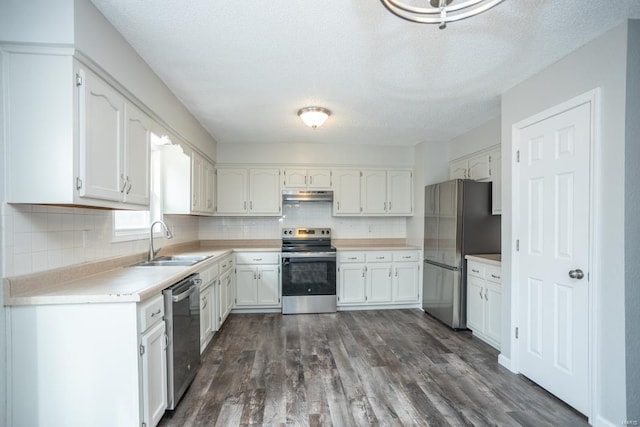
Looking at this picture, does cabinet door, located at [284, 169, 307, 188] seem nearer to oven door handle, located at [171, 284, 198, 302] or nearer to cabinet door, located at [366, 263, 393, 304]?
cabinet door, located at [366, 263, 393, 304]

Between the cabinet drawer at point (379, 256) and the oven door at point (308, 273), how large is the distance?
0.53m

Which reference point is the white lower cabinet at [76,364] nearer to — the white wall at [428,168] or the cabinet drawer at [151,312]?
the cabinet drawer at [151,312]

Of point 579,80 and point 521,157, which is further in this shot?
point 521,157

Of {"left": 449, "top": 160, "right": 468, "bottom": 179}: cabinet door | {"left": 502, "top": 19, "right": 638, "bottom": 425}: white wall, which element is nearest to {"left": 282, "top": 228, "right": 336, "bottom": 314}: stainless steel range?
{"left": 449, "top": 160, "right": 468, "bottom": 179}: cabinet door

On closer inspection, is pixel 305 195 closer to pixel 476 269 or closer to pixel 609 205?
pixel 476 269

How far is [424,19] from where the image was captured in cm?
126

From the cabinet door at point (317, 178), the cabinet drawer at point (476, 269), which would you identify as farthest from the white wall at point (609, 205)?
the cabinet door at point (317, 178)

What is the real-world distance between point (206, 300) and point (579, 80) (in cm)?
335

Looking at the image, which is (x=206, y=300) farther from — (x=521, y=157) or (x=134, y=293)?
(x=521, y=157)

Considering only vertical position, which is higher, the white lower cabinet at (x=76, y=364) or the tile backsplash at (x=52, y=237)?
the tile backsplash at (x=52, y=237)

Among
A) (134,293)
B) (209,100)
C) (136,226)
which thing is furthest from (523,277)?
(136,226)

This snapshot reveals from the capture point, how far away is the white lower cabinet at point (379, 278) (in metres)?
4.28

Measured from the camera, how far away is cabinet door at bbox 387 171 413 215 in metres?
4.66

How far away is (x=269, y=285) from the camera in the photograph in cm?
414
